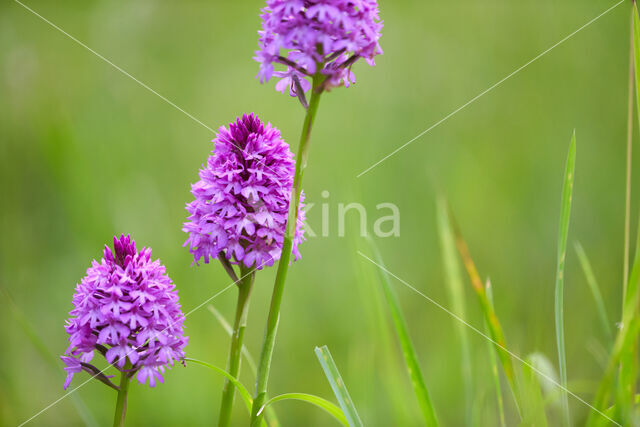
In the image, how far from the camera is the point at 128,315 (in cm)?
180

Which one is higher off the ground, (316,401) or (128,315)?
(128,315)

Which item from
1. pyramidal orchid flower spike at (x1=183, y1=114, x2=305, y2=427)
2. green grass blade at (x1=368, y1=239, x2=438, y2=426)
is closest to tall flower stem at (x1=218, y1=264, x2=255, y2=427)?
pyramidal orchid flower spike at (x1=183, y1=114, x2=305, y2=427)

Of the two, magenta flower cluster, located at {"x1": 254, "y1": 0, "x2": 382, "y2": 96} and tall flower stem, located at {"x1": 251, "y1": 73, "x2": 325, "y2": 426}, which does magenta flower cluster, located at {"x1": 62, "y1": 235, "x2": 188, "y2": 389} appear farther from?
magenta flower cluster, located at {"x1": 254, "y1": 0, "x2": 382, "y2": 96}

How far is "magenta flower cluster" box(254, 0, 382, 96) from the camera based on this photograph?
70.9 inches

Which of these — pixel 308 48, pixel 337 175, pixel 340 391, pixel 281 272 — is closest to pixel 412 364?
pixel 340 391

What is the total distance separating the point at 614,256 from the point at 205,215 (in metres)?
3.96

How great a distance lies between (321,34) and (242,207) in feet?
2.06

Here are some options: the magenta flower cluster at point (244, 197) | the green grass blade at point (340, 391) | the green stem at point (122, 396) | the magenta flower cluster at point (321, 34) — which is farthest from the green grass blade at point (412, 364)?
the green stem at point (122, 396)

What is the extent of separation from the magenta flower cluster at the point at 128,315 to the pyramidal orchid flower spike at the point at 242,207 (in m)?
0.18

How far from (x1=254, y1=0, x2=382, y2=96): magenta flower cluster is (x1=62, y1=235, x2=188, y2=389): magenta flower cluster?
A: 76 centimetres

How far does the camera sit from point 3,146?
5215mm

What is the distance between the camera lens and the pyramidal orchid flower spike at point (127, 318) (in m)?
1.81

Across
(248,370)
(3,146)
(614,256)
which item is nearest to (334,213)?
(248,370)

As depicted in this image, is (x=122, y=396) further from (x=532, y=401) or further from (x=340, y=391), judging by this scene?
(x=532, y=401)
